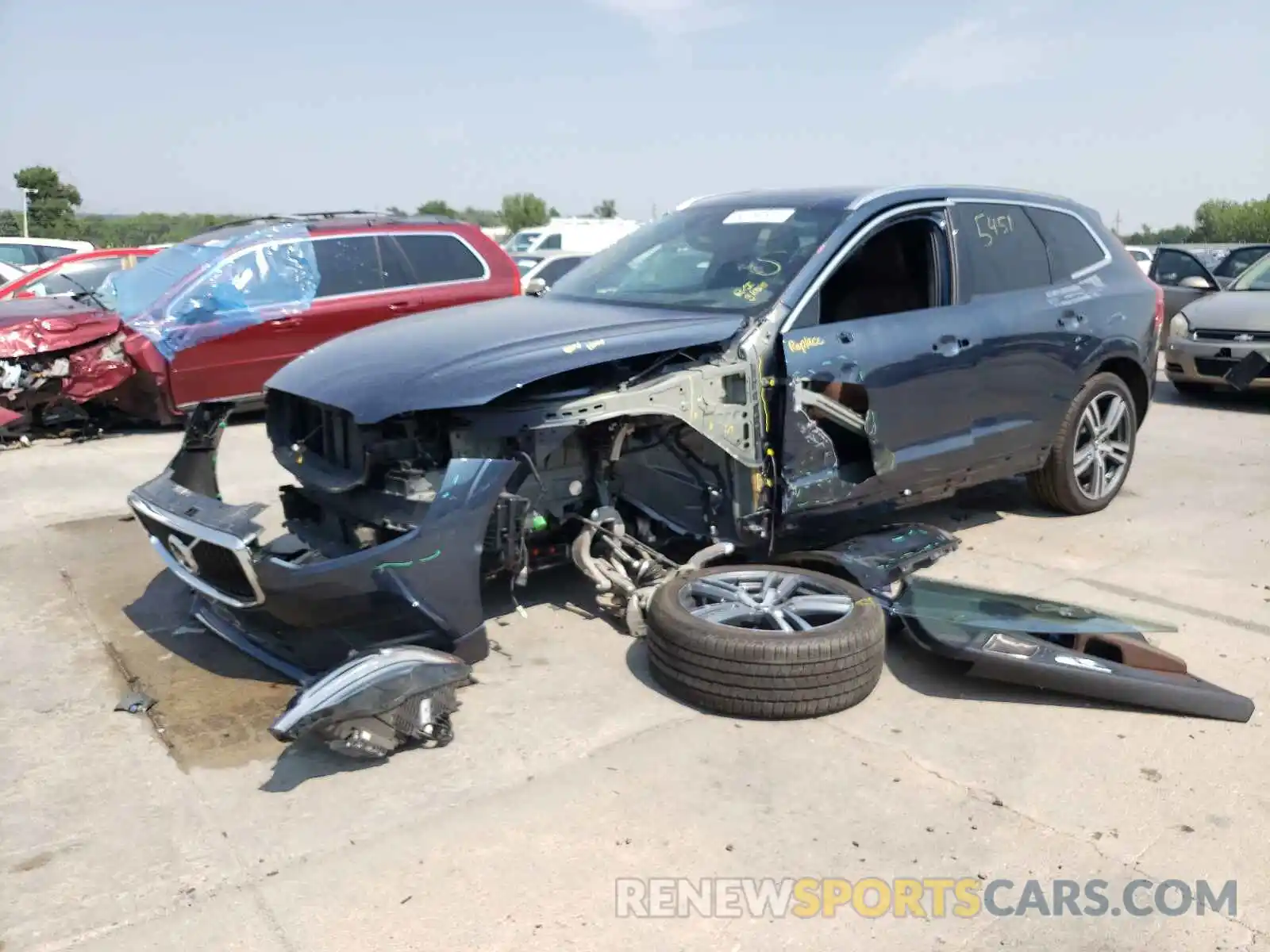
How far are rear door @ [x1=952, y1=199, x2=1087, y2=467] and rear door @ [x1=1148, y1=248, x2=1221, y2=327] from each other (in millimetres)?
7206

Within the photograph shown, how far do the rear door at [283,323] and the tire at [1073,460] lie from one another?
579 centimetres

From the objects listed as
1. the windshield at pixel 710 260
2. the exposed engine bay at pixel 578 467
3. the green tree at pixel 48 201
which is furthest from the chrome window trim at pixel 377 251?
the green tree at pixel 48 201

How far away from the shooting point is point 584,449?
433 cm

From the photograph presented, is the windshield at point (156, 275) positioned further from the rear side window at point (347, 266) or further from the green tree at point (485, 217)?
the green tree at point (485, 217)

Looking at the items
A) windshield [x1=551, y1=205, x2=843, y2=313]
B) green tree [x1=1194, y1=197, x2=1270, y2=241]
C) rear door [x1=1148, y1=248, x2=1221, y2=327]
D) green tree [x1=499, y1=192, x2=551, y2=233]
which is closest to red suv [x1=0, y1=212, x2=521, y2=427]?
windshield [x1=551, y1=205, x2=843, y2=313]

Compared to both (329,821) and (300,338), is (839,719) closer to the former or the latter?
(329,821)

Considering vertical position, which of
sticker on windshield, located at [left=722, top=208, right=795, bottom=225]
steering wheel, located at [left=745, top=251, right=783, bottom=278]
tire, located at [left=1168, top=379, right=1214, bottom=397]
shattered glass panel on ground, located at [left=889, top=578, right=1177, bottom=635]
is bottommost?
tire, located at [left=1168, top=379, right=1214, bottom=397]

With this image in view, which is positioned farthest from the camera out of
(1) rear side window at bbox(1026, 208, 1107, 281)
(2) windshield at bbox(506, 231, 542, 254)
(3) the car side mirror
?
(2) windshield at bbox(506, 231, 542, 254)

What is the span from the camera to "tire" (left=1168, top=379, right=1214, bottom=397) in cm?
1053

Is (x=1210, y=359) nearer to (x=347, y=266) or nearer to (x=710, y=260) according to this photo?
(x=710, y=260)

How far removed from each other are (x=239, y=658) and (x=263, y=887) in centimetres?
161

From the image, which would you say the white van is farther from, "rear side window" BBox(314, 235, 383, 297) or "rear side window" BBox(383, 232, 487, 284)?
"rear side window" BBox(314, 235, 383, 297)

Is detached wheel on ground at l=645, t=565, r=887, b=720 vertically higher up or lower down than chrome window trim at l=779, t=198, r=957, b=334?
lower down

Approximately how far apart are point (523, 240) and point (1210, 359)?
806 inches
